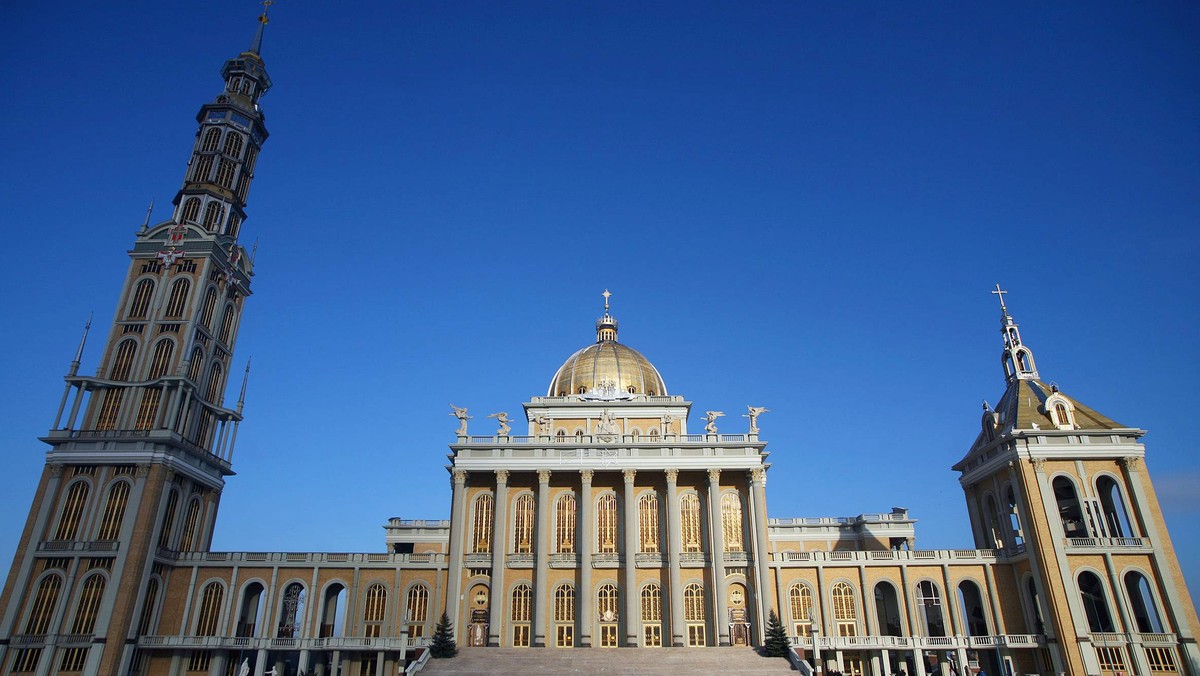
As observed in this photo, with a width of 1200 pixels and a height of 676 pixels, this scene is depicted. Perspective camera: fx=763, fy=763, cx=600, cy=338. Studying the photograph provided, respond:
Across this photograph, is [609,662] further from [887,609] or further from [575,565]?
[887,609]

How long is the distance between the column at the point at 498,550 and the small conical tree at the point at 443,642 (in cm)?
283

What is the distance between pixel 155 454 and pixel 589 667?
28948 millimetres

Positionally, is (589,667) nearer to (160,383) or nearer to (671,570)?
(671,570)

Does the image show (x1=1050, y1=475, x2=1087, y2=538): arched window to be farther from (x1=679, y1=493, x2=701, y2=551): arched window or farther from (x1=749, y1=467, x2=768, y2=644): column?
(x1=679, y1=493, x2=701, y2=551): arched window

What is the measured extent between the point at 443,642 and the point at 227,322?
29.9 metres

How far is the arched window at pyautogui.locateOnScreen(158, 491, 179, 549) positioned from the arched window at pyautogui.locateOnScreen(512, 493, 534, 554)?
69.3ft

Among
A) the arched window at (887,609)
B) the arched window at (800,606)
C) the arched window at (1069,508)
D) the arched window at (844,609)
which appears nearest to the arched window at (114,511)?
the arched window at (800,606)

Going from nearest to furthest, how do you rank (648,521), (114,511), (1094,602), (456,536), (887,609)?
1. (114,511)
2. (1094,602)
3. (456,536)
4. (648,521)
5. (887,609)

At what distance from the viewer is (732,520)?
158ft

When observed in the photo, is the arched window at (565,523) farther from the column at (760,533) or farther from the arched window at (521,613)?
the column at (760,533)

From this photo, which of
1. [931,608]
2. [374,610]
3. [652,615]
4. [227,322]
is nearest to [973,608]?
[931,608]

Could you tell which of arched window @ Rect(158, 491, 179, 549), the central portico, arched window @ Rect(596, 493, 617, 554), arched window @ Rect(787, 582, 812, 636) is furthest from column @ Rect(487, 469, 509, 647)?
arched window @ Rect(158, 491, 179, 549)

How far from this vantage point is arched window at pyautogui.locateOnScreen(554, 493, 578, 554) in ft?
156

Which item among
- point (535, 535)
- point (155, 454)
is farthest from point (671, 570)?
point (155, 454)
